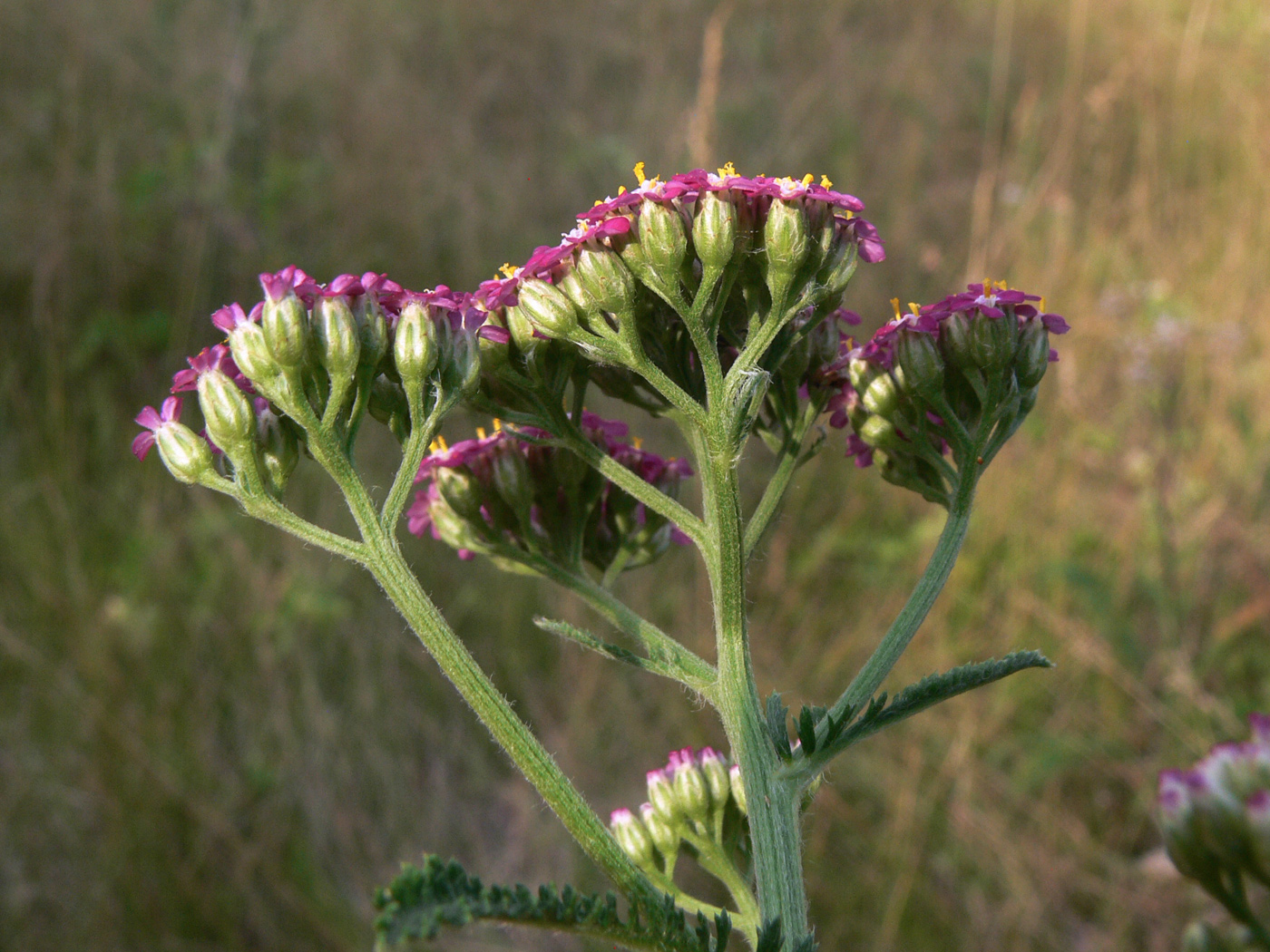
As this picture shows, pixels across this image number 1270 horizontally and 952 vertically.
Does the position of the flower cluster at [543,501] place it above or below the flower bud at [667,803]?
above

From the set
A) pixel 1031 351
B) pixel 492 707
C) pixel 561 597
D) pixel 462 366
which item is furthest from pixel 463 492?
pixel 561 597

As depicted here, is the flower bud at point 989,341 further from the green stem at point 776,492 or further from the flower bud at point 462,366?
the flower bud at point 462,366

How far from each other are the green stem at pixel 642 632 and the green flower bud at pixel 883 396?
0.62 m

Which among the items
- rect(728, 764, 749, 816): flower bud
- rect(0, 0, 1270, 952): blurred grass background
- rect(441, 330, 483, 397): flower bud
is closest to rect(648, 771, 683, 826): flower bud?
rect(728, 764, 749, 816): flower bud

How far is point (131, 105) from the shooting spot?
8.13 m

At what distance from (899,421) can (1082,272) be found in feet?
17.0

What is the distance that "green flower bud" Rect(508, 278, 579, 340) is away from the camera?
192 centimetres

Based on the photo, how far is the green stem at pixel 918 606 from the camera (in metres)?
1.87

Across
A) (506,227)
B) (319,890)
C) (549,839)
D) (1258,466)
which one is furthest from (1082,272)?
(319,890)

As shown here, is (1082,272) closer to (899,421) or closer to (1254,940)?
(899,421)

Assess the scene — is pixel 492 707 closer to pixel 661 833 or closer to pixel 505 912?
pixel 505 912

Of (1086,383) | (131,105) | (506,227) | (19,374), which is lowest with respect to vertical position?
(1086,383)

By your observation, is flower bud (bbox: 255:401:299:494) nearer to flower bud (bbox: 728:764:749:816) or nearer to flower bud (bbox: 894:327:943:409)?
flower bud (bbox: 728:764:749:816)

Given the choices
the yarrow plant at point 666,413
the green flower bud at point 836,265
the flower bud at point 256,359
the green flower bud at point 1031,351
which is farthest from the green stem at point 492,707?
the green flower bud at point 1031,351
